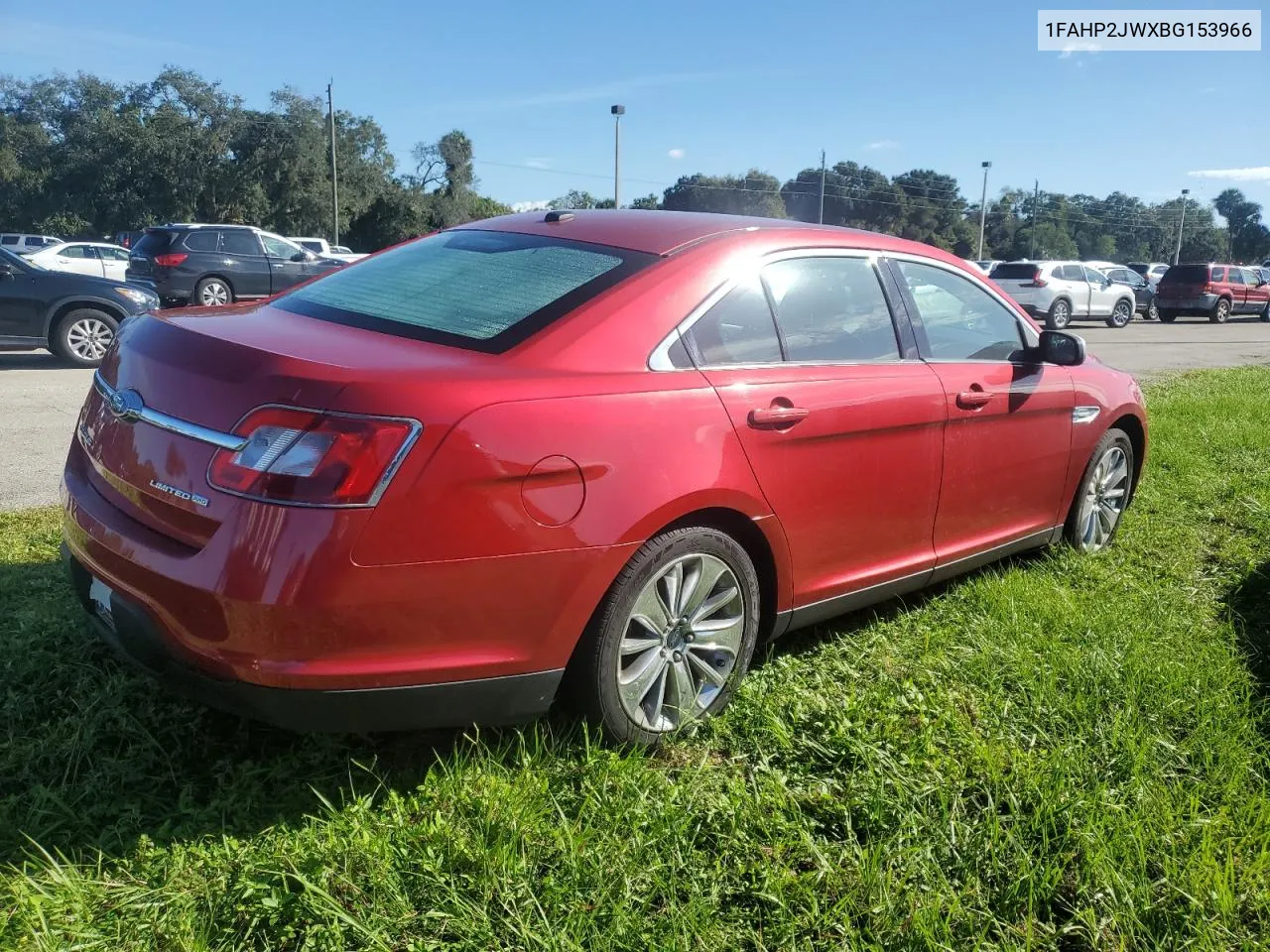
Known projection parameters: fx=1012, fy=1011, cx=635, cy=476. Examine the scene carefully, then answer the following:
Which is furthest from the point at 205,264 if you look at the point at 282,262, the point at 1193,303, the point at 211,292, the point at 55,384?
the point at 1193,303

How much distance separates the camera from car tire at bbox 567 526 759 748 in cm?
264

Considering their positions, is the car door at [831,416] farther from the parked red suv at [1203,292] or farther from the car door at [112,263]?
the parked red suv at [1203,292]

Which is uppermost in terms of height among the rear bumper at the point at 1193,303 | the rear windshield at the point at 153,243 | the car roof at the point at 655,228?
the rear windshield at the point at 153,243

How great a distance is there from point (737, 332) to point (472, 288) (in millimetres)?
807

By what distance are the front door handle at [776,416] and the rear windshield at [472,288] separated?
21.7 inches

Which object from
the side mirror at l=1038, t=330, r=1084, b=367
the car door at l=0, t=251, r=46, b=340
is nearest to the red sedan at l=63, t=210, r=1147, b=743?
the side mirror at l=1038, t=330, r=1084, b=367

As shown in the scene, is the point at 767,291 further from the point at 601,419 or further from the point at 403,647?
the point at 403,647

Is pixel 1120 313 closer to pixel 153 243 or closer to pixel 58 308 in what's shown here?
pixel 153 243

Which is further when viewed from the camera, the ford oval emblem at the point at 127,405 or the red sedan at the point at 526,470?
the ford oval emblem at the point at 127,405

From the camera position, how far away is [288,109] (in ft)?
179

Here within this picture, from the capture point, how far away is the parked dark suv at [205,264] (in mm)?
16031

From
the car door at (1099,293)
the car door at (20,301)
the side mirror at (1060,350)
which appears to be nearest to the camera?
the side mirror at (1060,350)


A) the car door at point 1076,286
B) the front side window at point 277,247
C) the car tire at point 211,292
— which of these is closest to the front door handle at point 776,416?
the car tire at point 211,292

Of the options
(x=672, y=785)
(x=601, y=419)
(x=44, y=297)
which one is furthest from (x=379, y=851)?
(x=44, y=297)
